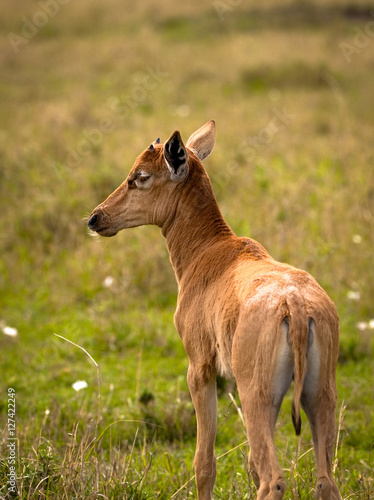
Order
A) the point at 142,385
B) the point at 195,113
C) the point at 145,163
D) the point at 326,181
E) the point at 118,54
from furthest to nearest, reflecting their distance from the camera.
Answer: the point at 118,54, the point at 195,113, the point at 326,181, the point at 142,385, the point at 145,163

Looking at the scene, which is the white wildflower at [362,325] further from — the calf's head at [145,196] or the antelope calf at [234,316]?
the calf's head at [145,196]

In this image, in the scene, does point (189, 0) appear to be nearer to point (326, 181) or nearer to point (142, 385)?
point (326, 181)

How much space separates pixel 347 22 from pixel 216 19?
3.68 m

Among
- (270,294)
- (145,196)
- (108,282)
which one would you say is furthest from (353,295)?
(270,294)

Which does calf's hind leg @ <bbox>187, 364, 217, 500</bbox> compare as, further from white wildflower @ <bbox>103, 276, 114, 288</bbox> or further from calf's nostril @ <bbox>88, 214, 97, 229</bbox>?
white wildflower @ <bbox>103, 276, 114, 288</bbox>

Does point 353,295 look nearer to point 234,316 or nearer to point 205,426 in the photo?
point 205,426

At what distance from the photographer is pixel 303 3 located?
2095 centimetres

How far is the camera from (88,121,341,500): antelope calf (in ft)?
9.86

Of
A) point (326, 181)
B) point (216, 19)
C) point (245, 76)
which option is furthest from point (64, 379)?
point (216, 19)

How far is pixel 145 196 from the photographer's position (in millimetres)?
4188

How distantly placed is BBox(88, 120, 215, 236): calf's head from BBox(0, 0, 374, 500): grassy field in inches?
40.0

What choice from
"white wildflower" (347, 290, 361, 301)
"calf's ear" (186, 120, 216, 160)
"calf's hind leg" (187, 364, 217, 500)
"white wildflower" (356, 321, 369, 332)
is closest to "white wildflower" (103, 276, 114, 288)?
"white wildflower" (347, 290, 361, 301)

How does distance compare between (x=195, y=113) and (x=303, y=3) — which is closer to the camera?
(x=195, y=113)

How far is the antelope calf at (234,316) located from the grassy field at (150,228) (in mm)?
562
